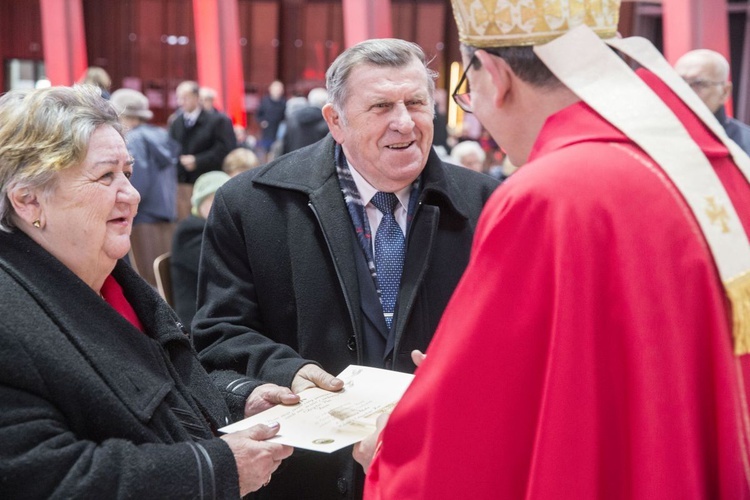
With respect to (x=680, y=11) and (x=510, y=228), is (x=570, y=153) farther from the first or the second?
(x=680, y=11)

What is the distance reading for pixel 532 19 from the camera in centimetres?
155

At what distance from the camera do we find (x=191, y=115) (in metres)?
9.55

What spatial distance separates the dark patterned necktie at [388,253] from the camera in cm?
256

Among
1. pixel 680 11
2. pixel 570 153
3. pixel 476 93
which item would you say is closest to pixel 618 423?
pixel 570 153

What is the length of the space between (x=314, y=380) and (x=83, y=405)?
0.63 metres

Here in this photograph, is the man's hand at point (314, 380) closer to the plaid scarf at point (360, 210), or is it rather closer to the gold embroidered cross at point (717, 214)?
the plaid scarf at point (360, 210)

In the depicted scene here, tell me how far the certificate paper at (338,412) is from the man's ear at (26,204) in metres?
0.60

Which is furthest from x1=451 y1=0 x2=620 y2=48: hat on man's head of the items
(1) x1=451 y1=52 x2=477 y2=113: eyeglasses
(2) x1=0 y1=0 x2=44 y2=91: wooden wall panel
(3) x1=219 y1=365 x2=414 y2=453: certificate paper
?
(2) x1=0 y1=0 x2=44 y2=91: wooden wall panel

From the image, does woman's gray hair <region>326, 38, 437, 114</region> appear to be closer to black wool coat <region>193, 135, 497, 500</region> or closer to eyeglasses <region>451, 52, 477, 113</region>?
black wool coat <region>193, 135, 497, 500</region>

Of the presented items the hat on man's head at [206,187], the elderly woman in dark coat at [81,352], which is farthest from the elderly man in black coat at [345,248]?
the hat on man's head at [206,187]

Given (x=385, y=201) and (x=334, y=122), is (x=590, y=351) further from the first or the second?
(x=334, y=122)

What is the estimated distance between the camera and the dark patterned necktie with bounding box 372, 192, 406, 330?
2.56 metres

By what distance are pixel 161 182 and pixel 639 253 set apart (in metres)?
6.85

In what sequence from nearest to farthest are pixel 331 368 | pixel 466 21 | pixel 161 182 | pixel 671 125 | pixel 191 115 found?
pixel 671 125 < pixel 466 21 < pixel 331 368 < pixel 161 182 < pixel 191 115
